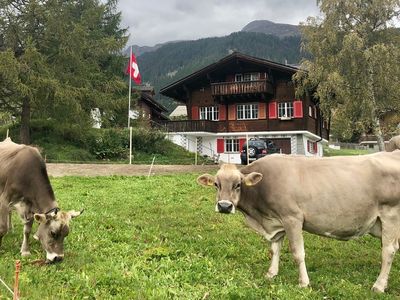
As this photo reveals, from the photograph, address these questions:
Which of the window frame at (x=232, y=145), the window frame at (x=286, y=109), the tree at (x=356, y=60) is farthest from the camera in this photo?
the window frame at (x=232, y=145)

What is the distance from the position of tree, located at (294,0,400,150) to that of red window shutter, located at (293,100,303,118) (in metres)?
12.8

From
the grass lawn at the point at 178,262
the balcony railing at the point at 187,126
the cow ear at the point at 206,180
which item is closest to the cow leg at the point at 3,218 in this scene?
the grass lawn at the point at 178,262

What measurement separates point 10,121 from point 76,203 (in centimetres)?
2659

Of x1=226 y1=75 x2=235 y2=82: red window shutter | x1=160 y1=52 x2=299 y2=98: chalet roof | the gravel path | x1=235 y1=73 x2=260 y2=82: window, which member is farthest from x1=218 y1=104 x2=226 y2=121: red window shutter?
the gravel path

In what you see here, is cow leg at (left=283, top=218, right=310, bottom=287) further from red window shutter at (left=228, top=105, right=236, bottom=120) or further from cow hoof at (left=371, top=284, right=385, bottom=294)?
red window shutter at (left=228, top=105, right=236, bottom=120)

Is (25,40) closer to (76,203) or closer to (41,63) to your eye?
(41,63)

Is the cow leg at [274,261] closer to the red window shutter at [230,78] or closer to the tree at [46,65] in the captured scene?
the tree at [46,65]

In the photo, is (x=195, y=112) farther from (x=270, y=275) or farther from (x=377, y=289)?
(x=377, y=289)

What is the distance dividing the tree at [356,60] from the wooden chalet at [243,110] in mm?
11992

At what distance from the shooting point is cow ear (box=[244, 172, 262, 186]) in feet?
23.8

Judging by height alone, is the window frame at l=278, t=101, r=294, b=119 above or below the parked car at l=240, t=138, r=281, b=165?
above

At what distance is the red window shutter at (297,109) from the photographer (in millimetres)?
45000

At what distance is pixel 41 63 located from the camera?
3064cm

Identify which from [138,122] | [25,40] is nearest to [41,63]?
[25,40]
